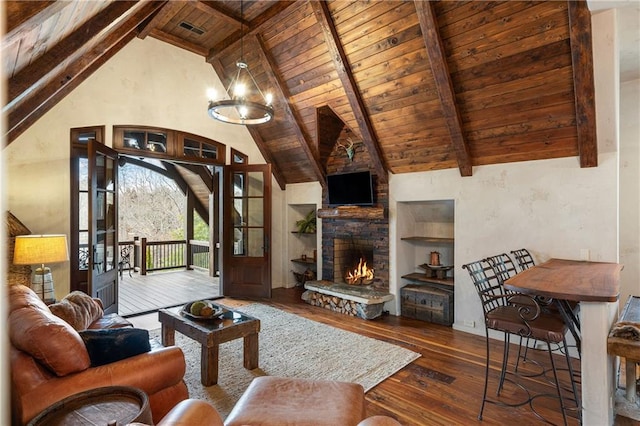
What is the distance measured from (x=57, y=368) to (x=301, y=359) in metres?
2.10

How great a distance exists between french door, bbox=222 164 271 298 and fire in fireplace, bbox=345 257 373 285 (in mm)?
1416

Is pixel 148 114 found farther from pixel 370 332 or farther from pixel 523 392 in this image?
pixel 523 392

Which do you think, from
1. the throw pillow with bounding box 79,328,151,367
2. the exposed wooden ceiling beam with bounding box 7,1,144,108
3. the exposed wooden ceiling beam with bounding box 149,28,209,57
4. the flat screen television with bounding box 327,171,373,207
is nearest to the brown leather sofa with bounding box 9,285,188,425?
the throw pillow with bounding box 79,328,151,367

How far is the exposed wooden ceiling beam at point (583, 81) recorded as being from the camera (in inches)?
102

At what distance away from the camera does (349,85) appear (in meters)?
4.06

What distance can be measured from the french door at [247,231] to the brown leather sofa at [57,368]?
145 inches

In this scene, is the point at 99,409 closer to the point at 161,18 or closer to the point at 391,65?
the point at 391,65

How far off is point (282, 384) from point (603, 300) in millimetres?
1814

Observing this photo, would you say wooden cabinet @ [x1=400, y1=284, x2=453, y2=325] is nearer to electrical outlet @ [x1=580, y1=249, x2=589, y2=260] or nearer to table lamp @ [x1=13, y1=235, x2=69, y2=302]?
electrical outlet @ [x1=580, y1=249, x2=589, y2=260]

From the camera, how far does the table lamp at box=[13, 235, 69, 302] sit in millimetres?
3252

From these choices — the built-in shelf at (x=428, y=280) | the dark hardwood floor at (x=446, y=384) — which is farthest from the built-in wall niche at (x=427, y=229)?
the dark hardwood floor at (x=446, y=384)

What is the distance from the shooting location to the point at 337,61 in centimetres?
395

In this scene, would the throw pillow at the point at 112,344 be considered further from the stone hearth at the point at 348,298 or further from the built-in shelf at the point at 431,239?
the built-in shelf at the point at 431,239

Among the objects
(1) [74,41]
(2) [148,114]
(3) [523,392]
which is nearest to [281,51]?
(2) [148,114]
